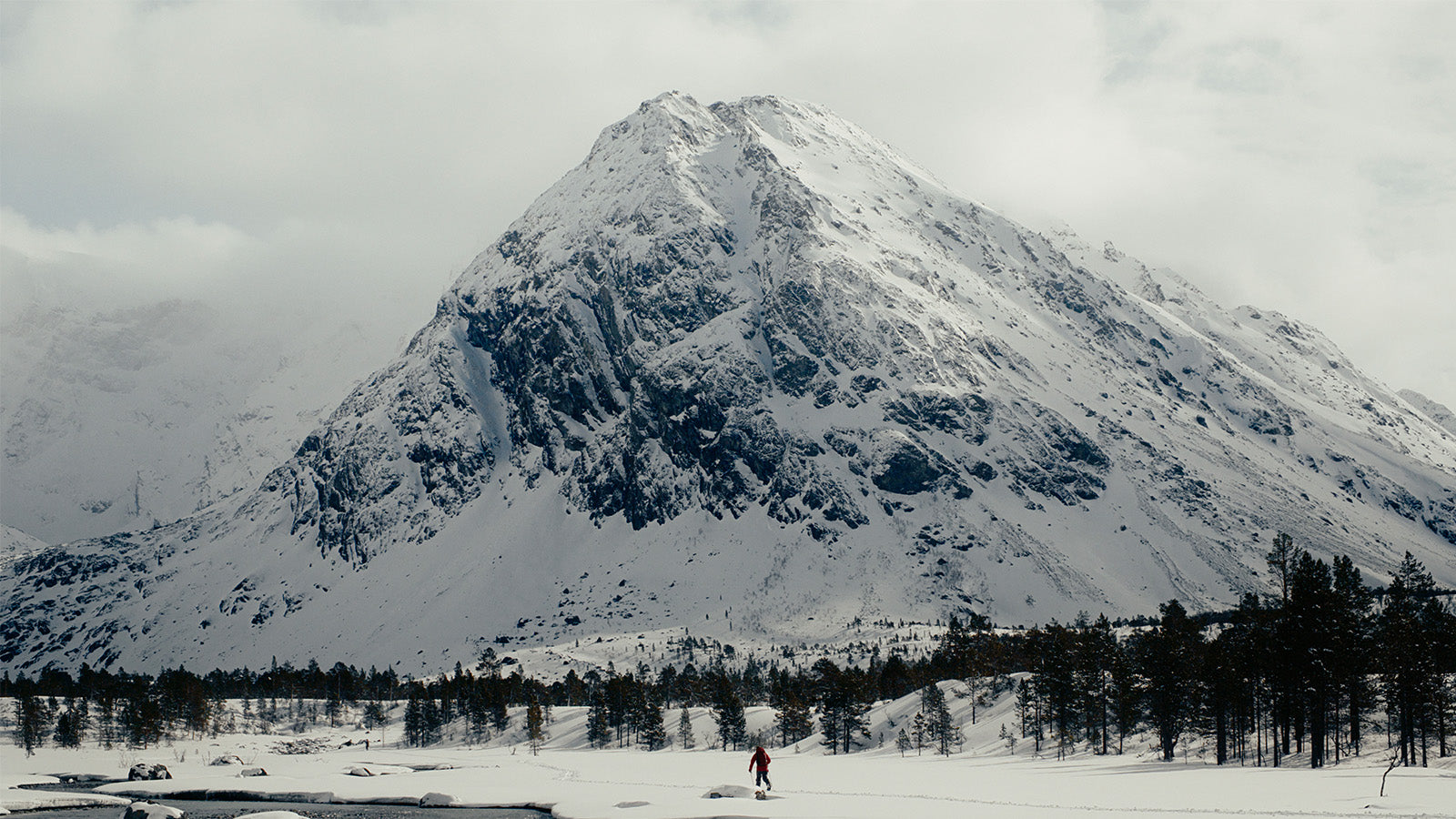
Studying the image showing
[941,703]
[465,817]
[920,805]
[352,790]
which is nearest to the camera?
[920,805]

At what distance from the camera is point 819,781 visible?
289 ft

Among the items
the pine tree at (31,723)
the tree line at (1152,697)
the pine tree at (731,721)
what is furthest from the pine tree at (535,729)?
the pine tree at (31,723)

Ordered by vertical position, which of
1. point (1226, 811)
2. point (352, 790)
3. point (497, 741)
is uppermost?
point (1226, 811)

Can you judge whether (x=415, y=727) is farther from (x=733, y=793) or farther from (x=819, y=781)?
(x=733, y=793)

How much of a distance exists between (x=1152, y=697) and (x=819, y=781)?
38585mm

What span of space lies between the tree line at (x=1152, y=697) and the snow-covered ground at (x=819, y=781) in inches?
129

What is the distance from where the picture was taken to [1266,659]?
89.6 m

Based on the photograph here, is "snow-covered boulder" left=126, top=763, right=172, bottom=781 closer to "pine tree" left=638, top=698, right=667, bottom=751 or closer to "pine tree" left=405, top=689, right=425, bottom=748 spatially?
"pine tree" left=638, top=698, right=667, bottom=751

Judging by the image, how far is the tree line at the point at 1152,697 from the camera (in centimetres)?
8700

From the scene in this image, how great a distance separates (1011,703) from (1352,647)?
233 feet

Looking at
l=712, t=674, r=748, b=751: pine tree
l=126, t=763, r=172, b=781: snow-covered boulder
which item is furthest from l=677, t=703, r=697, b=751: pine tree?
l=126, t=763, r=172, b=781: snow-covered boulder

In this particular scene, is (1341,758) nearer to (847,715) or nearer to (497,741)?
(847,715)

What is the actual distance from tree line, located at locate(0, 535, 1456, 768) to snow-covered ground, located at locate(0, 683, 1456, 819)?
10.8ft

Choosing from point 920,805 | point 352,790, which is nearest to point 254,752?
point 352,790
